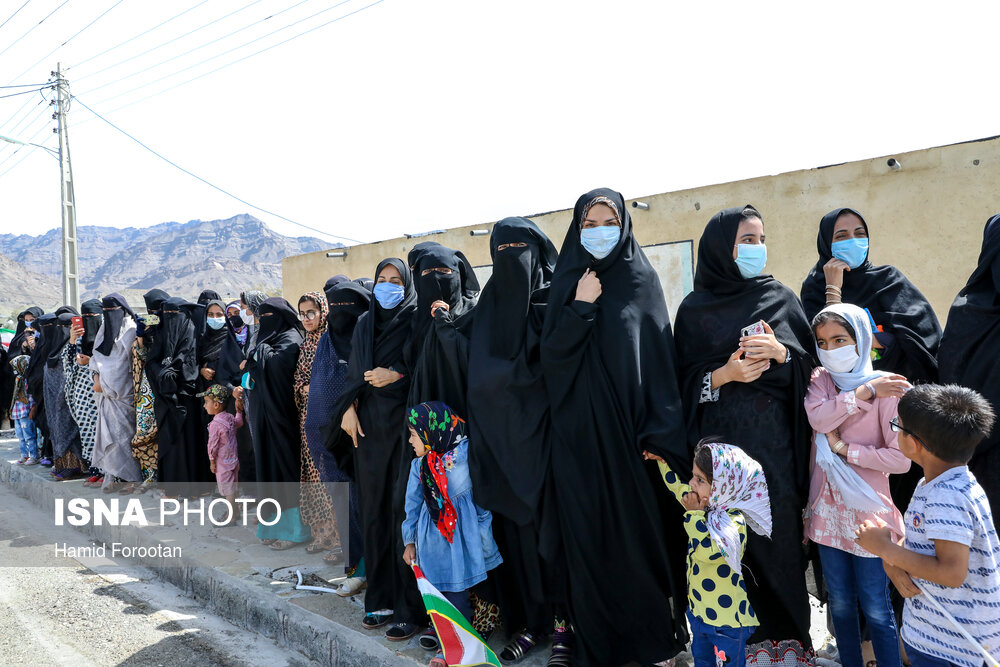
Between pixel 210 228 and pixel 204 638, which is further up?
pixel 210 228

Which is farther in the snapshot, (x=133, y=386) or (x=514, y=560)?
(x=133, y=386)

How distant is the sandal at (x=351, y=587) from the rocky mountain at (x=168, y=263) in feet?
234

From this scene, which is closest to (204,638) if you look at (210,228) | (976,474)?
(976,474)

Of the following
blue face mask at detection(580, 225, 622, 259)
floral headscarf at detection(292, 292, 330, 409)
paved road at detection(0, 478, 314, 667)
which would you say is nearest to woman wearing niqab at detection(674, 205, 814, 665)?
blue face mask at detection(580, 225, 622, 259)

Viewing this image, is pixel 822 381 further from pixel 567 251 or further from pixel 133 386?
pixel 133 386

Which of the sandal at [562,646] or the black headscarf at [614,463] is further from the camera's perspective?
the sandal at [562,646]

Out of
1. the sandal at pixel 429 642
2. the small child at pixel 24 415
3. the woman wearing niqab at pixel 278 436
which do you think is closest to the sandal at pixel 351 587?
the sandal at pixel 429 642

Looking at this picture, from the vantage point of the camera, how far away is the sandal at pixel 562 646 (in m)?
2.63

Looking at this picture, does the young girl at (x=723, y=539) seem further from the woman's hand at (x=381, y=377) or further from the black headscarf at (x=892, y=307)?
the woman's hand at (x=381, y=377)

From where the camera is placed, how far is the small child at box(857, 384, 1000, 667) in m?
1.69

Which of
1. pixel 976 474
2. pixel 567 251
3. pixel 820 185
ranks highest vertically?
pixel 820 185

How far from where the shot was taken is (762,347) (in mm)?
2275

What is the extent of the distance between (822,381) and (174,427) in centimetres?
535

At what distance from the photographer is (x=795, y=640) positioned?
2.40 m
